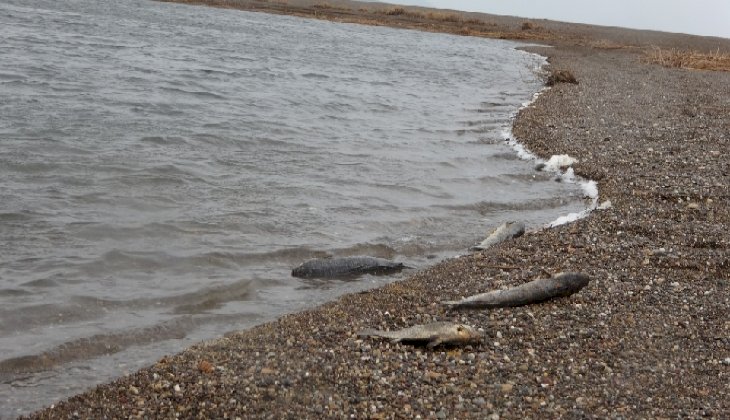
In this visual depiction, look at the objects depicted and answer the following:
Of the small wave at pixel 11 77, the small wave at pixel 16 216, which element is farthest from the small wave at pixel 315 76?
the small wave at pixel 16 216

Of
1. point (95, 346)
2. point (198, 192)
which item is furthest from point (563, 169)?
point (95, 346)

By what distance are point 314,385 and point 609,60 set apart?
3818 cm

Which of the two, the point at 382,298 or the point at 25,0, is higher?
the point at 25,0

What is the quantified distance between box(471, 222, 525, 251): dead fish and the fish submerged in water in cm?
146

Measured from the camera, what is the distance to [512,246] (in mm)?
9227

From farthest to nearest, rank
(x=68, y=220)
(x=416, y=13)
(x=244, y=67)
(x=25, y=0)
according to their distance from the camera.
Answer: (x=416, y=13), (x=25, y=0), (x=244, y=67), (x=68, y=220)

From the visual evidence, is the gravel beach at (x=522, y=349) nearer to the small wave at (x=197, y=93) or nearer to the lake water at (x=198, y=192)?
the lake water at (x=198, y=192)

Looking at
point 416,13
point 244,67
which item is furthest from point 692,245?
point 416,13

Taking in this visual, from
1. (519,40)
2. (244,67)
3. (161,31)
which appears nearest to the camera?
(244,67)

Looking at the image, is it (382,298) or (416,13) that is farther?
(416,13)

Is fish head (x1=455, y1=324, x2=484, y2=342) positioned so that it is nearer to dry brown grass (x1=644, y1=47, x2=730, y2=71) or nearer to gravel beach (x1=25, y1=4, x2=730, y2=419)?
gravel beach (x1=25, y1=4, x2=730, y2=419)

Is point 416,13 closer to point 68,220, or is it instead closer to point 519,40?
point 519,40

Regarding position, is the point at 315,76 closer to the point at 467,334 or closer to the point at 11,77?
the point at 11,77

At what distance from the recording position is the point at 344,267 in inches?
340
